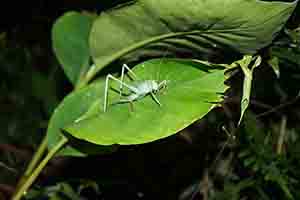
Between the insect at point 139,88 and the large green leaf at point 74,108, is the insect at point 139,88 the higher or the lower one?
the higher one

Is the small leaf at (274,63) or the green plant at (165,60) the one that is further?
the small leaf at (274,63)

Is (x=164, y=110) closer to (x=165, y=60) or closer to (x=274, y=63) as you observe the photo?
(x=165, y=60)

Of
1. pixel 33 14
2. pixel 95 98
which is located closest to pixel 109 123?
pixel 95 98

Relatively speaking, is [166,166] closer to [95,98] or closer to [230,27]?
[95,98]

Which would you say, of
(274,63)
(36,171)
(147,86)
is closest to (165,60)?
(147,86)

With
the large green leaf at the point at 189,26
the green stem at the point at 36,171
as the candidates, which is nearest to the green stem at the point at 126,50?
the large green leaf at the point at 189,26

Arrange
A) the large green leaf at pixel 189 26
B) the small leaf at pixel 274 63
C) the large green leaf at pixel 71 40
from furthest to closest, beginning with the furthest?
the large green leaf at pixel 71 40 < the small leaf at pixel 274 63 < the large green leaf at pixel 189 26

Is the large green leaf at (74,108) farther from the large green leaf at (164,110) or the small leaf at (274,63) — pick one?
the small leaf at (274,63)
